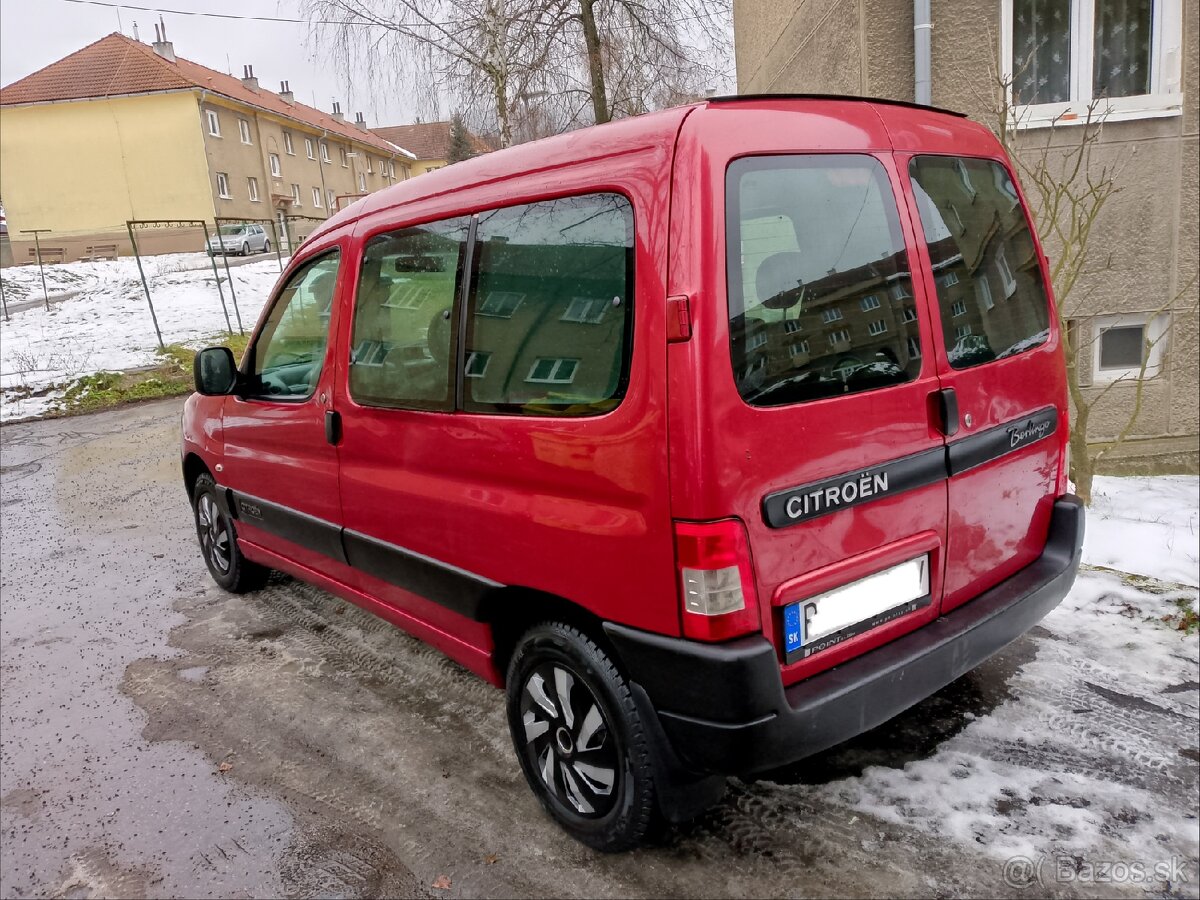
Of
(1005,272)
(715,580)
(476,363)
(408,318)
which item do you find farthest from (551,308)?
(1005,272)

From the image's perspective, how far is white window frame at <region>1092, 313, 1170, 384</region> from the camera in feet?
22.2

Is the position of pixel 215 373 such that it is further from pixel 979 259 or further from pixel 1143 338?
pixel 1143 338

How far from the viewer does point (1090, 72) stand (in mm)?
6629

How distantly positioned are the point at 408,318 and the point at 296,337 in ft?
3.17

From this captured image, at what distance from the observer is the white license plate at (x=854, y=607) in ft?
7.13

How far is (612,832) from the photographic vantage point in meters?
2.42

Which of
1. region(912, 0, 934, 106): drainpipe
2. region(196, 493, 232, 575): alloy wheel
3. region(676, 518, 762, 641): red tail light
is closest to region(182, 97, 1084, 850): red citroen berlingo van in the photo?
region(676, 518, 762, 641): red tail light

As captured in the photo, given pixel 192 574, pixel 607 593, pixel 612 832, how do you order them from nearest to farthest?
pixel 607 593 → pixel 612 832 → pixel 192 574

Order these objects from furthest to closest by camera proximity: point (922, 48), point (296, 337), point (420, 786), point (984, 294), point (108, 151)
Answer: point (108, 151), point (922, 48), point (296, 337), point (420, 786), point (984, 294)

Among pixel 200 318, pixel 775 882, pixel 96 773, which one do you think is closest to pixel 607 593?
pixel 775 882

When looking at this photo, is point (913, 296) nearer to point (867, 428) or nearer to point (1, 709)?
point (867, 428)

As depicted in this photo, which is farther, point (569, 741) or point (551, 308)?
point (569, 741)

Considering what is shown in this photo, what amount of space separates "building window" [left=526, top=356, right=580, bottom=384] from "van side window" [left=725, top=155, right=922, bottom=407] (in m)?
0.50

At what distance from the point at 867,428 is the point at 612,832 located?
4.39 feet
